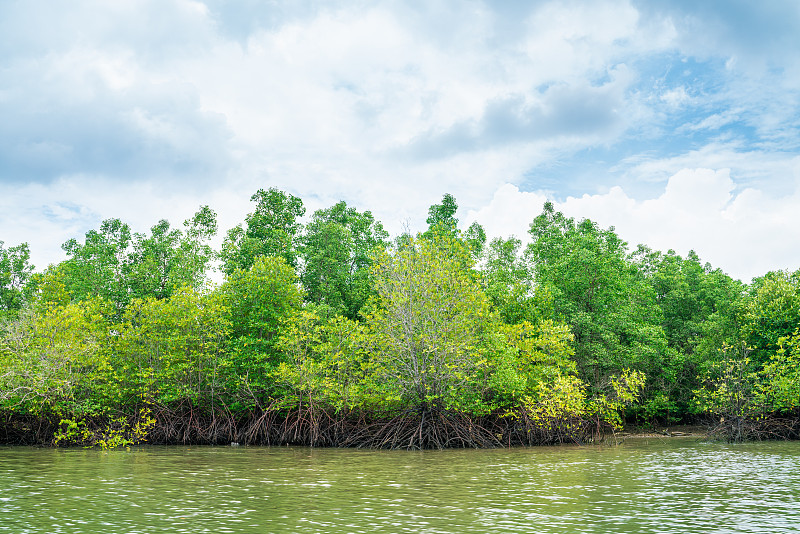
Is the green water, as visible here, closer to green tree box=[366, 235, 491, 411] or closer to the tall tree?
green tree box=[366, 235, 491, 411]

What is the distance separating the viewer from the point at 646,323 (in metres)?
40.5

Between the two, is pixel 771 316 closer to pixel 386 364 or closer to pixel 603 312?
pixel 603 312

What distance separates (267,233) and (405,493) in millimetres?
34433

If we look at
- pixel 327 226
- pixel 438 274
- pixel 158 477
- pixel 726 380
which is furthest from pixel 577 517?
pixel 327 226

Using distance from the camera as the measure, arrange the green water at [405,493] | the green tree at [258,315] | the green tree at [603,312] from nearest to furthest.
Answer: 1. the green water at [405,493]
2. the green tree at [258,315]
3. the green tree at [603,312]

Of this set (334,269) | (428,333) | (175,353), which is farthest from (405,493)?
(334,269)

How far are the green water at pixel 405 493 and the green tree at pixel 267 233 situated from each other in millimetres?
21337

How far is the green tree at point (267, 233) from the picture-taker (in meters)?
44.1

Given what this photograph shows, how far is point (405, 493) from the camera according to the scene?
1412 centimetres

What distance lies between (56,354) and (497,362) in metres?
20.2

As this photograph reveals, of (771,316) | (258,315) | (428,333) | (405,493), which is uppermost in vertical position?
(258,315)

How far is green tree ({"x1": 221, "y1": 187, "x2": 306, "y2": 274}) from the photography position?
44062mm

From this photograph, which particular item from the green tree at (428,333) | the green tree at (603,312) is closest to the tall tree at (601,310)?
the green tree at (603,312)

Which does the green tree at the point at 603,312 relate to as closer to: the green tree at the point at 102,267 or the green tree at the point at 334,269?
the green tree at the point at 334,269
